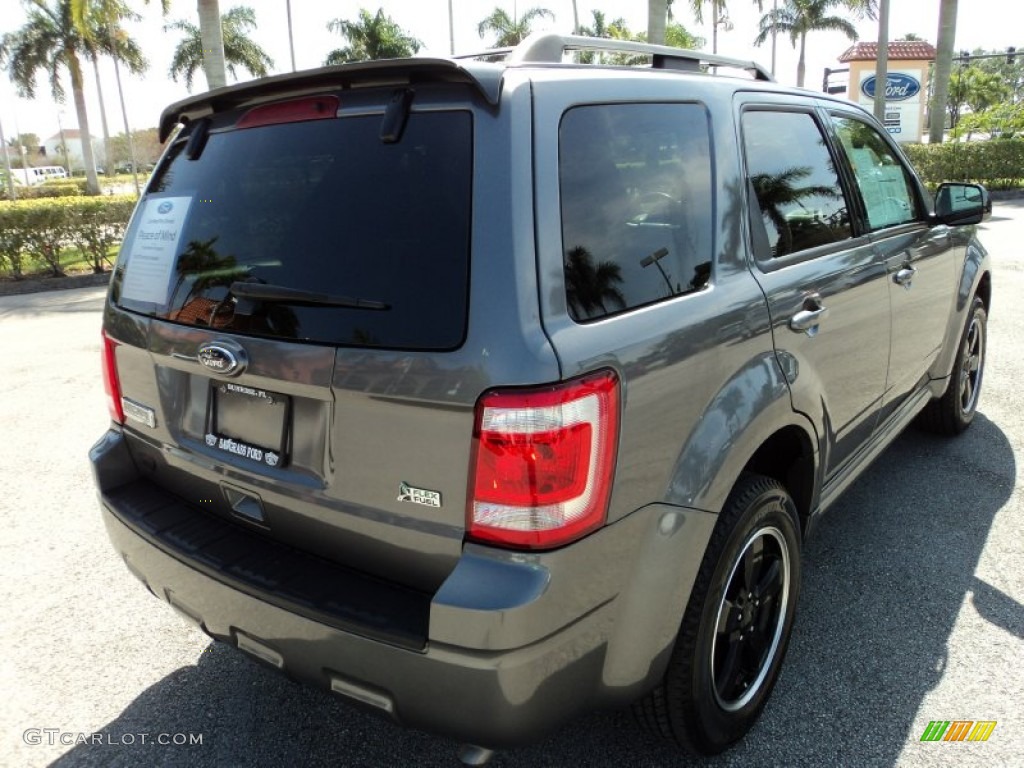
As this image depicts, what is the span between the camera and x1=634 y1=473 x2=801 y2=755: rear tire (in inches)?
80.0

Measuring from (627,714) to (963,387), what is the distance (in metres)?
3.43

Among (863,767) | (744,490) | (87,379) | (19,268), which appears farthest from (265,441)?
(19,268)

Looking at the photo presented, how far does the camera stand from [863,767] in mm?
2201

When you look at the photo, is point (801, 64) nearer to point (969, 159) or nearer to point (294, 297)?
point (969, 159)

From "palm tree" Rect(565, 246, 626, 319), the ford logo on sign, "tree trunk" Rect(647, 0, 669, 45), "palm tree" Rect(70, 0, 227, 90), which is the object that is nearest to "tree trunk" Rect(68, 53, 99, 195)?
"palm tree" Rect(70, 0, 227, 90)

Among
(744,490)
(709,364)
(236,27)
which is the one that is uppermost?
(236,27)

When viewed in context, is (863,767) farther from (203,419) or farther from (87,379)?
(87,379)

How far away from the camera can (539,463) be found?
1610mm

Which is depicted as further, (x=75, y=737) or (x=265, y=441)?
(x=75, y=737)

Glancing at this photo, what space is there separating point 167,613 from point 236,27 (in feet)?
128

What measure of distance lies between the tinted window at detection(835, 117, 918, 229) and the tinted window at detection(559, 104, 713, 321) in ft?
4.27

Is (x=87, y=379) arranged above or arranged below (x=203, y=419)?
below

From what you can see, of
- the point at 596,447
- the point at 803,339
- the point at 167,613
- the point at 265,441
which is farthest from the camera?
the point at 167,613

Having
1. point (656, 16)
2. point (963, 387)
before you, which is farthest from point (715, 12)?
point (963, 387)
